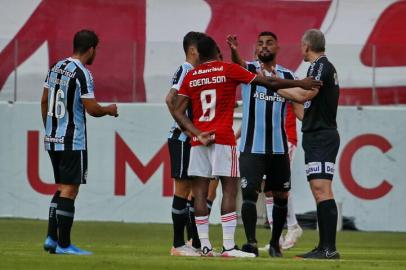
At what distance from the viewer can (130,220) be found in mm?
20750

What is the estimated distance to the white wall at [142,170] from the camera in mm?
20312

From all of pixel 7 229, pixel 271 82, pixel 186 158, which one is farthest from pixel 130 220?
pixel 271 82

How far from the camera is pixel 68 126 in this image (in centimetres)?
1209

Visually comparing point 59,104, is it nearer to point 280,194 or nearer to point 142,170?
point 280,194

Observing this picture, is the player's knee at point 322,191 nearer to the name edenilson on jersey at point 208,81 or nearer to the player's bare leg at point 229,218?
the player's bare leg at point 229,218

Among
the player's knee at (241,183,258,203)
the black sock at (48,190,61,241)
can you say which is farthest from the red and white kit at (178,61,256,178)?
the black sock at (48,190,61,241)

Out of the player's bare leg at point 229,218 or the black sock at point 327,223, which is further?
the black sock at point 327,223

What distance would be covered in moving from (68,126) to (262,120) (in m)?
2.08

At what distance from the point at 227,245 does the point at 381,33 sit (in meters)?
12.4

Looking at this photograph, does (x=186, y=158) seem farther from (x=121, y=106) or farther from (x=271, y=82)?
(x=121, y=106)

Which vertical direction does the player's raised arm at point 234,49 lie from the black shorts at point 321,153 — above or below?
above

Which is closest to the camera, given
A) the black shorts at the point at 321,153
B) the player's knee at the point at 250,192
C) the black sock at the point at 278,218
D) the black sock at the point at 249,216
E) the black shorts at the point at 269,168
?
the black shorts at the point at 321,153

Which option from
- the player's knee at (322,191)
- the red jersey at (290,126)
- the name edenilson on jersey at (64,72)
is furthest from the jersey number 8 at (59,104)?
the red jersey at (290,126)

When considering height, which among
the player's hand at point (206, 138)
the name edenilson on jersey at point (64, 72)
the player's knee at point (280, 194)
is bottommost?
the player's knee at point (280, 194)
